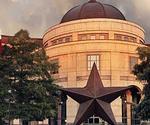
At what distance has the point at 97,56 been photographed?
2810 inches

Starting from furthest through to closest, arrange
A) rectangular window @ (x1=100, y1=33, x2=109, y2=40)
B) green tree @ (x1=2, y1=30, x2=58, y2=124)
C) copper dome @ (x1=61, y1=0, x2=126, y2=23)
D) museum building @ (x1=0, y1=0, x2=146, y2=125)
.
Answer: copper dome @ (x1=61, y1=0, x2=126, y2=23) < rectangular window @ (x1=100, y1=33, x2=109, y2=40) < museum building @ (x1=0, y1=0, x2=146, y2=125) < green tree @ (x1=2, y1=30, x2=58, y2=124)

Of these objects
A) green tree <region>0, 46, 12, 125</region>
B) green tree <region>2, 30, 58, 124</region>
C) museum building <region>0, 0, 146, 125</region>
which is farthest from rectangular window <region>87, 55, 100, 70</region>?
green tree <region>0, 46, 12, 125</region>

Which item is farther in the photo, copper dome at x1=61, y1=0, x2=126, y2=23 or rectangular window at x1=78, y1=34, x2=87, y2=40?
copper dome at x1=61, y1=0, x2=126, y2=23

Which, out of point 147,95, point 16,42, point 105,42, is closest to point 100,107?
point 147,95

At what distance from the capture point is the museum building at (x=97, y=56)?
7094 centimetres

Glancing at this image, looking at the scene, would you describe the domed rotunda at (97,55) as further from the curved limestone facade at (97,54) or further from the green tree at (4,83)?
the green tree at (4,83)

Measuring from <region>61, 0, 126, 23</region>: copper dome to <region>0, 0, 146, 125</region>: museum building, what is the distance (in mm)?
923

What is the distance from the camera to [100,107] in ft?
134

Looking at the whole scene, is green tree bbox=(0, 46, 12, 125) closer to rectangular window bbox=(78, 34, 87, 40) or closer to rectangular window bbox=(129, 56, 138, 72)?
rectangular window bbox=(78, 34, 87, 40)

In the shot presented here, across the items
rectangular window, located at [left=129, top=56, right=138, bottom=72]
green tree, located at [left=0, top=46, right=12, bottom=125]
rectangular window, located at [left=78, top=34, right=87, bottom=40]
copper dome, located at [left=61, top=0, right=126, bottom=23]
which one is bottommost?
green tree, located at [left=0, top=46, right=12, bottom=125]

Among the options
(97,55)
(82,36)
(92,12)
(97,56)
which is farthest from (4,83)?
(92,12)

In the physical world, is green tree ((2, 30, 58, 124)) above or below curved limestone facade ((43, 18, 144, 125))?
below

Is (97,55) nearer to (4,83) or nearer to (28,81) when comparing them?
(28,81)

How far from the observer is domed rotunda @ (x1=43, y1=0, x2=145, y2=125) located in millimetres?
70988
